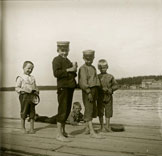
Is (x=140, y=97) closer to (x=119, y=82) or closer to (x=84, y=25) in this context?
(x=119, y=82)

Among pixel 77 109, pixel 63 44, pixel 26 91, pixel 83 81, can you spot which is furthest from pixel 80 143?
pixel 63 44

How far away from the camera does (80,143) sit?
1255 millimetres

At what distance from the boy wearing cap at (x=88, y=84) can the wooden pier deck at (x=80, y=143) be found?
0.31 ft

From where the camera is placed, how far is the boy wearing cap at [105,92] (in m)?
1.32

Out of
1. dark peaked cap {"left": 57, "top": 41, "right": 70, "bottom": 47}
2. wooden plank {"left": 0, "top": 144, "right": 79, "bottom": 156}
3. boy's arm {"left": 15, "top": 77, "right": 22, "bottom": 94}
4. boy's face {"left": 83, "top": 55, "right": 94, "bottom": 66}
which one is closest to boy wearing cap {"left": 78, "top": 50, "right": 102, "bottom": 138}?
boy's face {"left": 83, "top": 55, "right": 94, "bottom": 66}

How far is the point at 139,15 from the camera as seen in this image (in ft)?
4.24

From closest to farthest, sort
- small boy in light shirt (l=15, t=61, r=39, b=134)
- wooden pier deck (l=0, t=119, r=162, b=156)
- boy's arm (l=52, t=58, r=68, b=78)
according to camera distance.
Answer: wooden pier deck (l=0, t=119, r=162, b=156), boy's arm (l=52, t=58, r=68, b=78), small boy in light shirt (l=15, t=61, r=39, b=134)

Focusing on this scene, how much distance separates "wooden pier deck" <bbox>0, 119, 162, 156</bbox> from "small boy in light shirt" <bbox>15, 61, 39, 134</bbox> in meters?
0.06

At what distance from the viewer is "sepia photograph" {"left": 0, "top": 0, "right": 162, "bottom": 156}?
4.13ft

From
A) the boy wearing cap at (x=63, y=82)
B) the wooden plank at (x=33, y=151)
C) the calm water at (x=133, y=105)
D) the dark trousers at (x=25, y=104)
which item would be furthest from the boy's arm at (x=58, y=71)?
the wooden plank at (x=33, y=151)

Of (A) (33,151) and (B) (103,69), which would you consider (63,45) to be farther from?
(A) (33,151)

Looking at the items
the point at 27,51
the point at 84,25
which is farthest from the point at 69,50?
the point at 27,51

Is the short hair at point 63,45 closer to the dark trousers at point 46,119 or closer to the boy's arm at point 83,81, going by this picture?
the boy's arm at point 83,81

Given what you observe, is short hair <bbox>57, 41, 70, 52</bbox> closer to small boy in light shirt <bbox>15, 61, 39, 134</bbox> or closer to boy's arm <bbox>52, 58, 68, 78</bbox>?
boy's arm <bbox>52, 58, 68, 78</bbox>
